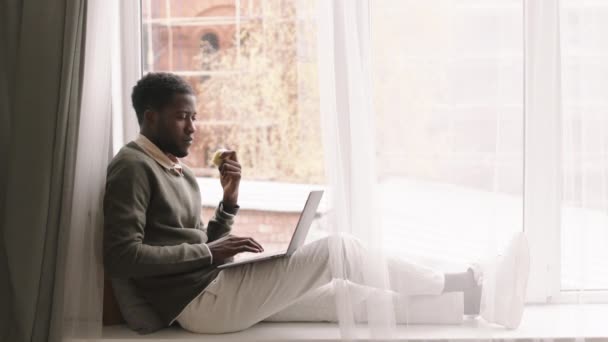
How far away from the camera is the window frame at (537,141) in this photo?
7.42ft

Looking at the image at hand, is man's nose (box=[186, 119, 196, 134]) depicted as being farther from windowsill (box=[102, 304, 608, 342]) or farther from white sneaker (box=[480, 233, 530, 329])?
white sneaker (box=[480, 233, 530, 329])

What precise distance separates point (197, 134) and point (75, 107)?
0.51 m

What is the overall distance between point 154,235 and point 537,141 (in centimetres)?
121

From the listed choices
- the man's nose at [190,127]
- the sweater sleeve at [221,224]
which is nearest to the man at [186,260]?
the man's nose at [190,127]

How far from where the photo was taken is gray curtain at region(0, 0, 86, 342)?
227 cm

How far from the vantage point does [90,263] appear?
7.41 ft

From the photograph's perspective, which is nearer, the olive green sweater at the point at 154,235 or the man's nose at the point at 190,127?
the olive green sweater at the point at 154,235

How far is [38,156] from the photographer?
2.30 m

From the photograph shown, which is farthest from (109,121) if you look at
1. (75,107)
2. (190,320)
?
(190,320)

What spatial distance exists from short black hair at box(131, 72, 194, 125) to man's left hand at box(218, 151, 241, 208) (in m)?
0.25

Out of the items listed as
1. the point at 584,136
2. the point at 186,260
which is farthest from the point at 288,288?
the point at 584,136

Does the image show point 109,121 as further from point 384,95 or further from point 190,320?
point 384,95

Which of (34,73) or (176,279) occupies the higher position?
(34,73)

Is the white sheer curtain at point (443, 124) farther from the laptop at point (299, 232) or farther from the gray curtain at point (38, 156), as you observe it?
the gray curtain at point (38, 156)
